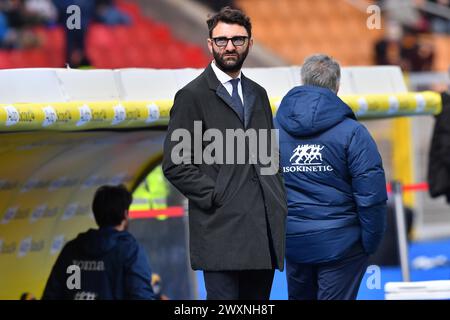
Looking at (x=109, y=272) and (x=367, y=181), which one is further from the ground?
(x=367, y=181)

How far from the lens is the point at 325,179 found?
5570 mm

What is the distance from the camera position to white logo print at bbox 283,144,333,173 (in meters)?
5.55

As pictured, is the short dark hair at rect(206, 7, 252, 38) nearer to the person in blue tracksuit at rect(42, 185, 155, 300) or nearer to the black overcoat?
the black overcoat

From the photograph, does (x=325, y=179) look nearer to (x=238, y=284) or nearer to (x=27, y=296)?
(x=238, y=284)

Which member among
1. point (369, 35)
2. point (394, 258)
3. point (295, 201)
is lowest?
point (394, 258)

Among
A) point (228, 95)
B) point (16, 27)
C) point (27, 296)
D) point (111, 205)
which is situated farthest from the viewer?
point (16, 27)

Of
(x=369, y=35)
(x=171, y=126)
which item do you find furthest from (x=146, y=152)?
(x=369, y=35)

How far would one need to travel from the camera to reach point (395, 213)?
32.9 feet

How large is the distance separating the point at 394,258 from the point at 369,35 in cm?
1101

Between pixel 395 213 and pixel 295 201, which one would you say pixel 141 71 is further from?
pixel 395 213

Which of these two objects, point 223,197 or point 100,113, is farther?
point 100,113

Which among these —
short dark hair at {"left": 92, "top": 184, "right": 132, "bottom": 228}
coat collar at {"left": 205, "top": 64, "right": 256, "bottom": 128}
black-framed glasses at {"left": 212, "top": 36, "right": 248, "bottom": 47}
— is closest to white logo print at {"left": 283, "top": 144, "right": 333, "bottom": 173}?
coat collar at {"left": 205, "top": 64, "right": 256, "bottom": 128}

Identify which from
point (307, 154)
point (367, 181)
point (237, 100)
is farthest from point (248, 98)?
point (367, 181)

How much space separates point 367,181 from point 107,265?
1784 millimetres
